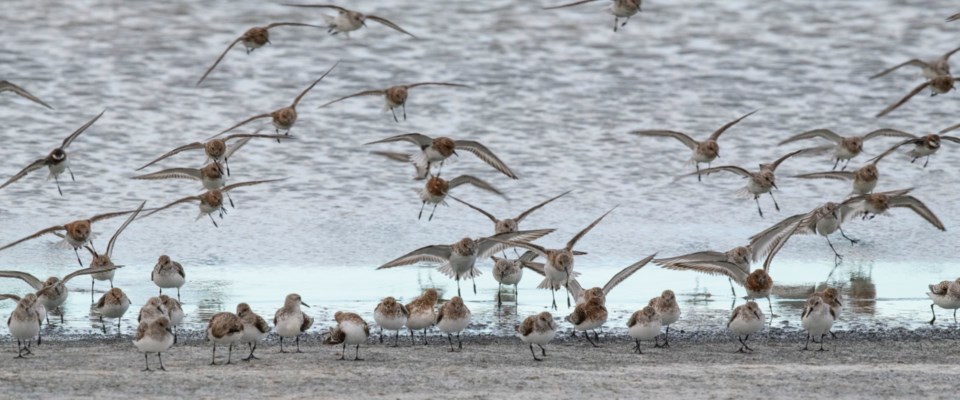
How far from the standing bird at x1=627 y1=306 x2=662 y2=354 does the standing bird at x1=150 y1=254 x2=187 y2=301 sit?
404 centimetres

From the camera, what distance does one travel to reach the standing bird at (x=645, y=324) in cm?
1017

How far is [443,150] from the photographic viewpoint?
A: 1544cm

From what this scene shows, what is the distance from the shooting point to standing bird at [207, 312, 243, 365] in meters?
9.71

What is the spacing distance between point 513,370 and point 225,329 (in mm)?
1867

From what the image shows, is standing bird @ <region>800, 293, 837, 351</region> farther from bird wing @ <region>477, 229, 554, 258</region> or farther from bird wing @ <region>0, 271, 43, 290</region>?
bird wing @ <region>0, 271, 43, 290</region>

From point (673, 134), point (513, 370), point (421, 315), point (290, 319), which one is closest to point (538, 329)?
point (513, 370)

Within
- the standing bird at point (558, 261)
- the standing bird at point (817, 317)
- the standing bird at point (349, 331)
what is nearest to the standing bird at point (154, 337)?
the standing bird at point (349, 331)

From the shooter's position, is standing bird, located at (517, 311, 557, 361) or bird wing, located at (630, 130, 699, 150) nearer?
standing bird, located at (517, 311, 557, 361)

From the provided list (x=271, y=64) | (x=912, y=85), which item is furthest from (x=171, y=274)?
(x=912, y=85)

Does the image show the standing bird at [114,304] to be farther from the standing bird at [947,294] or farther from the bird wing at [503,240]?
the standing bird at [947,294]

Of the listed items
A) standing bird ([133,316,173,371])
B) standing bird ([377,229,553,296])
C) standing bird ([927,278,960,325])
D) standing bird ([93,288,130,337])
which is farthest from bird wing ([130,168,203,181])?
standing bird ([927,278,960,325])

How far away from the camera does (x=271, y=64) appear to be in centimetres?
2267

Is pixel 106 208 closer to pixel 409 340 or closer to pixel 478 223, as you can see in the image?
pixel 478 223

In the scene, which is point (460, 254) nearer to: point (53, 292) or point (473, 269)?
point (473, 269)
